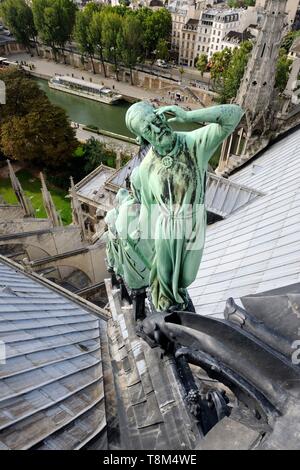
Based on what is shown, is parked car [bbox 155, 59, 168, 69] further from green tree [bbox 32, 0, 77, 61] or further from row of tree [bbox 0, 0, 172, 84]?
green tree [bbox 32, 0, 77, 61]

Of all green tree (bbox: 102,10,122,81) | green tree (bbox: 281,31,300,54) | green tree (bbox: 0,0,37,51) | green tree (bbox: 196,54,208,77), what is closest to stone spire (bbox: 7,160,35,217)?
green tree (bbox: 102,10,122,81)

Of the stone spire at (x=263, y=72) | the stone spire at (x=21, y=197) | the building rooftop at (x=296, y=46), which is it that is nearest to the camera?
the stone spire at (x=263, y=72)

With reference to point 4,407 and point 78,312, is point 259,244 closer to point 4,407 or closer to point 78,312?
point 78,312

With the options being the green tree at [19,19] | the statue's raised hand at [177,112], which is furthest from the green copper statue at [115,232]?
the green tree at [19,19]

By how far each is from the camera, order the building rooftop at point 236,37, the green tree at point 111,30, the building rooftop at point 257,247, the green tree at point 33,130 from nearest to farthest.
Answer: the building rooftop at point 257,247 < the green tree at point 33,130 < the green tree at point 111,30 < the building rooftop at point 236,37

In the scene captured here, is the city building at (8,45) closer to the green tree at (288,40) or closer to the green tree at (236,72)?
the green tree at (236,72)

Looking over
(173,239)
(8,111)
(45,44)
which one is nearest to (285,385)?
(173,239)
